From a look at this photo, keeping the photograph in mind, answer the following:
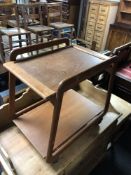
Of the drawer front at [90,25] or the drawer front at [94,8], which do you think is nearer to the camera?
the drawer front at [94,8]

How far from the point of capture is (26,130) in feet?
4.04

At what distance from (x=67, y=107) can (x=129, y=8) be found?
3.11 meters

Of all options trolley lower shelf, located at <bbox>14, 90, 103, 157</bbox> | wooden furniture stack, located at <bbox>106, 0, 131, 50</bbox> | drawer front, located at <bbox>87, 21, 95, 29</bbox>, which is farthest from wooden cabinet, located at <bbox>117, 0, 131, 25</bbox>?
trolley lower shelf, located at <bbox>14, 90, 103, 157</bbox>

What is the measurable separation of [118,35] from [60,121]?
3.02m

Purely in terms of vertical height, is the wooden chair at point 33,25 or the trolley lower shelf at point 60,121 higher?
the wooden chair at point 33,25

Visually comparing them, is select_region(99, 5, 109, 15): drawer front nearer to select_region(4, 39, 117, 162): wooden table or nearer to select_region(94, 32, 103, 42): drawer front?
A: select_region(94, 32, 103, 42): drawer front

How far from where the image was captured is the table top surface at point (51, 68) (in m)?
0.92

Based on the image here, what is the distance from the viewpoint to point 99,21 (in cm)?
396

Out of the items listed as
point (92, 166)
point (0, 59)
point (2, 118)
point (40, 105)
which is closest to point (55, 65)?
point (40, 105)

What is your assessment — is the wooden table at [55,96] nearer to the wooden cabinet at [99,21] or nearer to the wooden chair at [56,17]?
the wooden chair at [56,17]

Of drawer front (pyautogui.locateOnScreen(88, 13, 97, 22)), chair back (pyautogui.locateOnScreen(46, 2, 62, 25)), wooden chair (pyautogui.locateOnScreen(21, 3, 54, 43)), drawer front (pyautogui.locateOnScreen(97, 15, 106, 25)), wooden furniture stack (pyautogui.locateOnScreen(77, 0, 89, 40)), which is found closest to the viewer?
wooden chair (pyautogui.locateOnScreen(21, 3, 54, 43))

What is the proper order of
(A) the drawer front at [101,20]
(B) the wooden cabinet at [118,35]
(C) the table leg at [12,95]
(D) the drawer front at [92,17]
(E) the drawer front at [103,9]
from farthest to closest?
(D) the drawer front at [92,17] < (A) the drawer front at [101,20] < (E) the drawer front at [103,9] < (B) the wooden cabinet at [118,35] < (C) the table leg at [12,95]

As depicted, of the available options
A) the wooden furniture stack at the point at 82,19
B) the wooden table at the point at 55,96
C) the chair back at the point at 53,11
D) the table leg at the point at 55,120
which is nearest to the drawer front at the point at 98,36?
the wooden furniture stack at the point at 82,19

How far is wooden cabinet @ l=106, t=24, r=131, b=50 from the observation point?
3.60 metres
